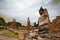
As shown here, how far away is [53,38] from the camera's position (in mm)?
6164

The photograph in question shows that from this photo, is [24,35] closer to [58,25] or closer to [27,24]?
[58,25]

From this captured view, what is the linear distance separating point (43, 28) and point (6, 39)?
230cm

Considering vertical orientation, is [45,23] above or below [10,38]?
above

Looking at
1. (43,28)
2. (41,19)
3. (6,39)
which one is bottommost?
(6,39)

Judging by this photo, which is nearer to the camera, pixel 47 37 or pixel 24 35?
pixel 47 37

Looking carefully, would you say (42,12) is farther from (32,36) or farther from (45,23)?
(32,36)

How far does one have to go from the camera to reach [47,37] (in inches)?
254

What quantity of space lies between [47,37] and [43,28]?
4.22 ft

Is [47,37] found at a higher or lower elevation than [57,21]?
lower

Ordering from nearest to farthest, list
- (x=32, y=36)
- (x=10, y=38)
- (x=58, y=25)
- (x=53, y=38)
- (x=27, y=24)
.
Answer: (x=53, y=38)
(x=32, y=36)
(x=10, y=38)
(x=58, y=25)
(x=27, y=24)

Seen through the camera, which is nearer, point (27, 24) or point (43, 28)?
point (43, 28)

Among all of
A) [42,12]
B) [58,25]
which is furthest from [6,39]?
[58,25]

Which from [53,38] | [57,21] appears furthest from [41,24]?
[57,21]

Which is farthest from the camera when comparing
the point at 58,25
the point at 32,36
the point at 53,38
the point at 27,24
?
the point at 27,24
